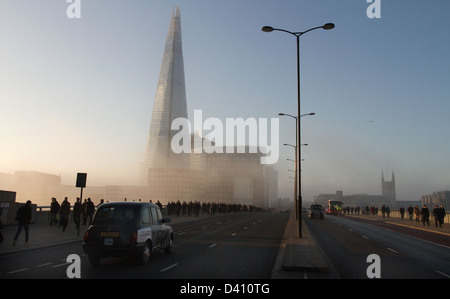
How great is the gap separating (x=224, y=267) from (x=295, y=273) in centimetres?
216

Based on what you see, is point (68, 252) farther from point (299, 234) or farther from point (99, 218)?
point (299, 234)

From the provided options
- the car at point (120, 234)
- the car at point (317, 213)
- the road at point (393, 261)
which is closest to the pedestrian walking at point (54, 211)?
the car at point (120, 234)

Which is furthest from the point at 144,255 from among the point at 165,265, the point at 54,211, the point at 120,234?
the point at 54,211

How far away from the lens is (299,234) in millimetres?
20188

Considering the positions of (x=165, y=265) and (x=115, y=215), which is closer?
(x=165, y=265)

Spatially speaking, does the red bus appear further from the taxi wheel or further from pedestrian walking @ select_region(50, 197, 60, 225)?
the taxi wheel

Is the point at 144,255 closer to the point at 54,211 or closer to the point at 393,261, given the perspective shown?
the point at 393,261

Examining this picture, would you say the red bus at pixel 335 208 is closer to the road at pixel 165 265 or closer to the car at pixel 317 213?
the car at pixel 317 213

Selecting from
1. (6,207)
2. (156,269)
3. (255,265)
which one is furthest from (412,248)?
(6,207)

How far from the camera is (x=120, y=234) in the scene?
1158cm

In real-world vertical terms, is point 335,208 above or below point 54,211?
below

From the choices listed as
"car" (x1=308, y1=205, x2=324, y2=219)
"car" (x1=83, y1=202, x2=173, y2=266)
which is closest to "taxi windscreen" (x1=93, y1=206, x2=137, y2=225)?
"car" (x1=83, y1=202, x2=173, y2=266)
